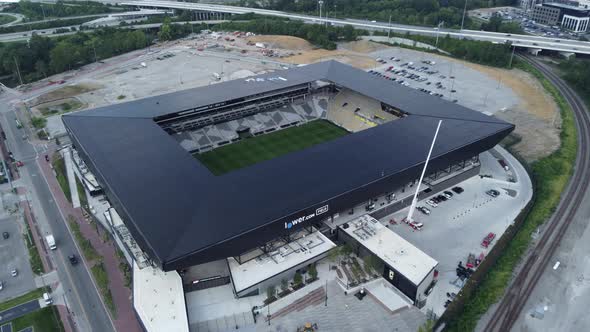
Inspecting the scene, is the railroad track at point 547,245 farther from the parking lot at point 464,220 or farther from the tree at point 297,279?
the tree at point 297,279

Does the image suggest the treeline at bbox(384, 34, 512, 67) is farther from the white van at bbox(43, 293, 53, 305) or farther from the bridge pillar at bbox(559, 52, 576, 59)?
the white van at bbox(43, 293, 53, 305)

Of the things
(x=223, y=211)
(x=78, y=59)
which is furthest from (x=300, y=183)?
(x=78, y=59)

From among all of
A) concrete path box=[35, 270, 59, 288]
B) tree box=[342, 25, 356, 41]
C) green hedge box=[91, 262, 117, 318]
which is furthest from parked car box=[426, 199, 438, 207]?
tree box=[342, 25, 356, 41]

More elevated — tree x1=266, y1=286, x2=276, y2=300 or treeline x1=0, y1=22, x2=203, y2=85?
treeline x1=0, y1=22, x2=203, y2=85

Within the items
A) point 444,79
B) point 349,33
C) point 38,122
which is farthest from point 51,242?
→ point 349,33

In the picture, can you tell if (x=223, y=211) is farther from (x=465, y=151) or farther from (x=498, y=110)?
(x=498, y=110)

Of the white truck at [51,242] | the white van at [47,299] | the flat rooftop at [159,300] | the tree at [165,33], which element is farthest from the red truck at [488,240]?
the tree at [165,33]
